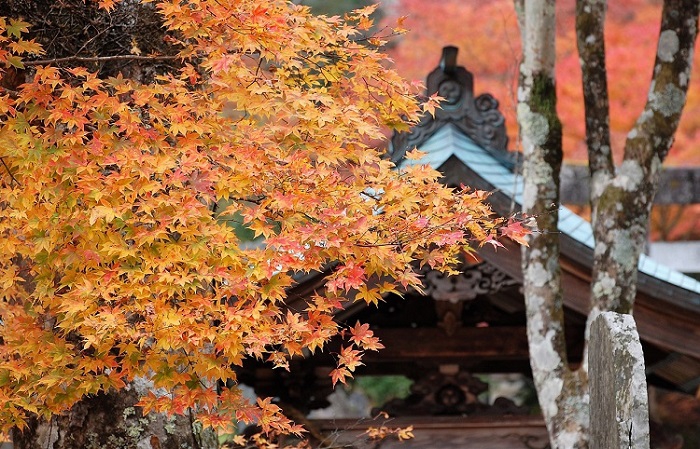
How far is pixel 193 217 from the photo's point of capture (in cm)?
364

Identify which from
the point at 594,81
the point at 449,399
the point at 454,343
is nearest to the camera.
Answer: the point at 594,81

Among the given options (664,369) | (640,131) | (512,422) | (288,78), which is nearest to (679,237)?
(664,369)

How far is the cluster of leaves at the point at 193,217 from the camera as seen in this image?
11.8 ft

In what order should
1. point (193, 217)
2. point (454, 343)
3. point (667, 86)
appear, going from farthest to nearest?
1. point (454, 343)
2. point (667, 86)
3. point (193, 217)

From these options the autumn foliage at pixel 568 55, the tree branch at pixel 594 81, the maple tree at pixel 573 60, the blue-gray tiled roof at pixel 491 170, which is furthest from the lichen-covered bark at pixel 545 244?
the maple tree at pixel 573 60

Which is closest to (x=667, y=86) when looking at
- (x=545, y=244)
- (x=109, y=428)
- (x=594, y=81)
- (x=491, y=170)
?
(x=594, y=81)

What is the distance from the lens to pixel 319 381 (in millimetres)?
7102

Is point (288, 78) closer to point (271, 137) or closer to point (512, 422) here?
point (271, 137)

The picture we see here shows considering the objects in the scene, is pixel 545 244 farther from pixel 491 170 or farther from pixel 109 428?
pixel 109 428

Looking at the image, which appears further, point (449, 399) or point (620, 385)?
point (449, 399)

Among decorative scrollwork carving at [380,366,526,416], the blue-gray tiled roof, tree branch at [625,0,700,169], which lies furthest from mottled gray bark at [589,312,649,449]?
decorative scrollwork carving at [380,366,526,416]

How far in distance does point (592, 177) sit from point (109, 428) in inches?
120

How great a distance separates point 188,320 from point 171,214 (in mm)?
408

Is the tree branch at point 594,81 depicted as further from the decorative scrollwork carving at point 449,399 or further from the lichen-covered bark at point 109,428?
the lichen-covered bark at point 109,428
